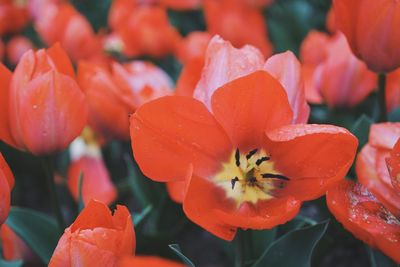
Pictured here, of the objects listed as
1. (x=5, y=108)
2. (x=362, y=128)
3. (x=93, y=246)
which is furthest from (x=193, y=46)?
(x=93, y=246)

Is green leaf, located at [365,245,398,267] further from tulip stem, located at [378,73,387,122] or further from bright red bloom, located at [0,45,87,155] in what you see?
bright red bloom, located at [0,45,87,155]

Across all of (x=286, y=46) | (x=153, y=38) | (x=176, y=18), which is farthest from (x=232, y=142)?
(x=176, y=18)

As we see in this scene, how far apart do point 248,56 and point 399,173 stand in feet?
0.68

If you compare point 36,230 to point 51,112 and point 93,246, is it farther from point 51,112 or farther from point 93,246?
point 93,246

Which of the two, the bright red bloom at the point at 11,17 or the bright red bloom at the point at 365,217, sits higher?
the bright red bloom at the point at 365,217

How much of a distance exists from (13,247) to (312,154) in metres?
0.54

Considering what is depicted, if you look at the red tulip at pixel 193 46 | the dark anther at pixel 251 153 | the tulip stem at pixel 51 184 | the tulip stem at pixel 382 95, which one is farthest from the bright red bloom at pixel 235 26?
the dark anther at pixel 251 153

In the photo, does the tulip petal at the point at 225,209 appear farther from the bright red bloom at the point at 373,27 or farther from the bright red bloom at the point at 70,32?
the bright red bloom at the point at 70,32

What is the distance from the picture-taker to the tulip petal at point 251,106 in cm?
68

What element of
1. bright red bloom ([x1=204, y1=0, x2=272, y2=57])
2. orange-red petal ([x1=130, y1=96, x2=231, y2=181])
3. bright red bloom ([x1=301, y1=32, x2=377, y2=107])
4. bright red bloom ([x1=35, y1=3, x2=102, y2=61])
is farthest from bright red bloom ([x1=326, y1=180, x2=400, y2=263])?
bright red bloom ([x1=35, y1=3, x2=102, y2=61])

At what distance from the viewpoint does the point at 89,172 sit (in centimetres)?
138

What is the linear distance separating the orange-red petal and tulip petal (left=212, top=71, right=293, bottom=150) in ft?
0.05

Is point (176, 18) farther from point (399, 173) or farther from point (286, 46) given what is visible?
point (399, 173)

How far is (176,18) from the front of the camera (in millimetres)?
2156
